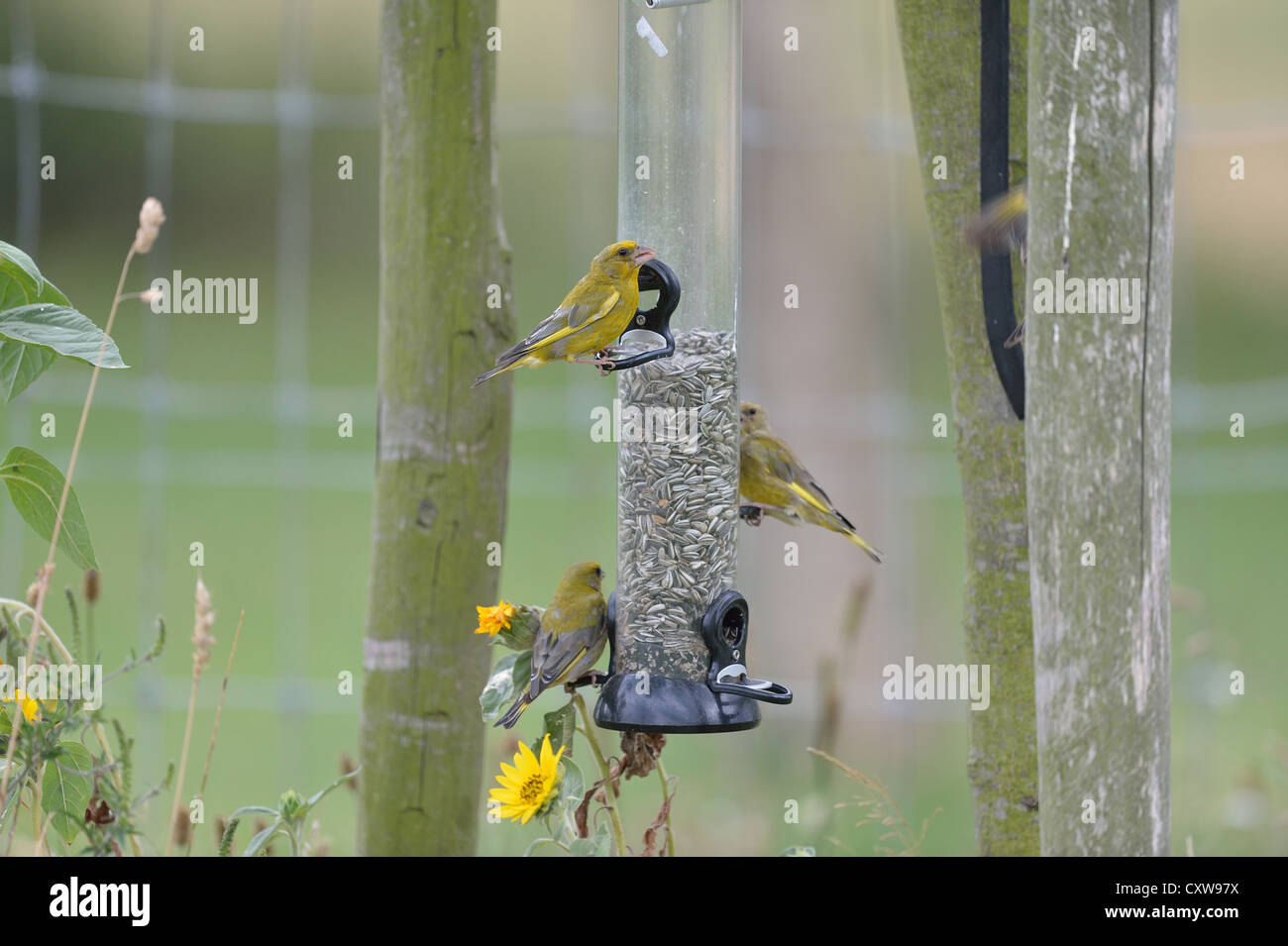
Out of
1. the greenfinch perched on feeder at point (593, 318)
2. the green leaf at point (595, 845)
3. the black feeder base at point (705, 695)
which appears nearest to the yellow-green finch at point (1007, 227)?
the greenfinch perched on feeder at point (593, 318)

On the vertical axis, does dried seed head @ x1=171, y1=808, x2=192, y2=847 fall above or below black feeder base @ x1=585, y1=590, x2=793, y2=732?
below

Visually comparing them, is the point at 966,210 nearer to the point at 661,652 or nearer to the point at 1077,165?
the point at 1077,165

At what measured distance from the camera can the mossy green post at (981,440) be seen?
2186mm

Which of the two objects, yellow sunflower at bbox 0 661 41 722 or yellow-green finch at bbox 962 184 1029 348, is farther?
yellow-green finch at bbox 962 184 1029 348

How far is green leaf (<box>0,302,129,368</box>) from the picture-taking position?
1623mm

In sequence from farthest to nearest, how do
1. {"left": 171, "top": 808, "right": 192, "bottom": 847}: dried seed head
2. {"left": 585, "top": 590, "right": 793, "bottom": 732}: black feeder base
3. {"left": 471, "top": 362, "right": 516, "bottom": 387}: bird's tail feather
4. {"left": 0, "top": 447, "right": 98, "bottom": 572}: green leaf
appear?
{"left": 471, "top": 362, "right": 516, "bottom": 387}: bird's tail feather, {"left": 171, "top": 808, "right": 192, "bottom": 847}: dried seed head, {"left": 585, "top": 590, "right": 793, "bottom": 732}: black feeder base, {"left": 0, "top": 447, "right": 98, "bottom": 572}: green leaf

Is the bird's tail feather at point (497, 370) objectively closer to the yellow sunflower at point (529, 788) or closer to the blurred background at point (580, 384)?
the blurred background at point (580, 384)

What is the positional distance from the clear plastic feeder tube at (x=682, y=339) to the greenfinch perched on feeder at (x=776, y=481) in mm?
250

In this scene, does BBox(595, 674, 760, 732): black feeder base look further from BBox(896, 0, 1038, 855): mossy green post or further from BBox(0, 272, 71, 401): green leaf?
BBox(0, 272, 71, 401): green leaf

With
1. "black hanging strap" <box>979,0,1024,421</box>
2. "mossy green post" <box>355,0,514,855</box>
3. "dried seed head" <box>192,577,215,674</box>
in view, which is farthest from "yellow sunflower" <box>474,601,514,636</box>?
"black hanging strap" <box>979,0,1024,421</box>

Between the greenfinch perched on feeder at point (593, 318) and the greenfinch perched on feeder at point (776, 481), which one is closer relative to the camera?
the greenfinch perched on feeder at point (593, 318)

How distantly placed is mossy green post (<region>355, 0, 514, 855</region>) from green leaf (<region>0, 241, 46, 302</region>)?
2.44 ft

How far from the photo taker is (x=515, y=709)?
192cm

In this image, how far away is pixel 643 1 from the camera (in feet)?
6.95
